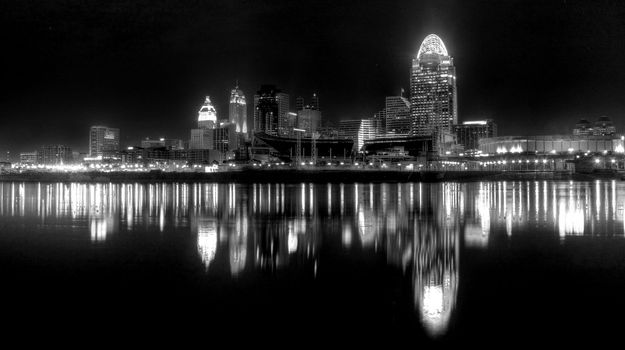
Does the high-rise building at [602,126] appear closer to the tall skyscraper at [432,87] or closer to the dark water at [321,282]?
the tall skyscraper at [432,87]

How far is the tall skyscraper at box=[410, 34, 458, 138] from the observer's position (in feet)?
563

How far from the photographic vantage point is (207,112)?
7146 inches

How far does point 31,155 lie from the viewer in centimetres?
17288

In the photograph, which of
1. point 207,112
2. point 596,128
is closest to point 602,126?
point 596,128

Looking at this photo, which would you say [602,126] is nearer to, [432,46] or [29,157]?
[432,46]

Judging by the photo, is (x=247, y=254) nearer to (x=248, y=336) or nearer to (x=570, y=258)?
(x=248, y=336)

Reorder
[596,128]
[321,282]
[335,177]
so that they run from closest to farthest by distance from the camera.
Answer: [321,282] < [335,177] < [596,128]

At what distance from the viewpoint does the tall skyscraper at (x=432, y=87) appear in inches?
6752

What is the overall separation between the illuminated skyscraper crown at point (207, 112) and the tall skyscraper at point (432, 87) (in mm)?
69793

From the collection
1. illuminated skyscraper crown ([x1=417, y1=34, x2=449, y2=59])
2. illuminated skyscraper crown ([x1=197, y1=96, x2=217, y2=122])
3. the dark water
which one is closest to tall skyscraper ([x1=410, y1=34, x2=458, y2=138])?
illuminated skyscraper crown ([x1=417, y1=34, x2=449, y2=59])

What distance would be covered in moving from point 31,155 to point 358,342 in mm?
193262

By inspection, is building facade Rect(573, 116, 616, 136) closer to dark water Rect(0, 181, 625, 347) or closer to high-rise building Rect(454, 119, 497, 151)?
high-rise building Rect(454, 119, 497, 151)

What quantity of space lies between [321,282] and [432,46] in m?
175

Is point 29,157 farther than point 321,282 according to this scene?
Yes
